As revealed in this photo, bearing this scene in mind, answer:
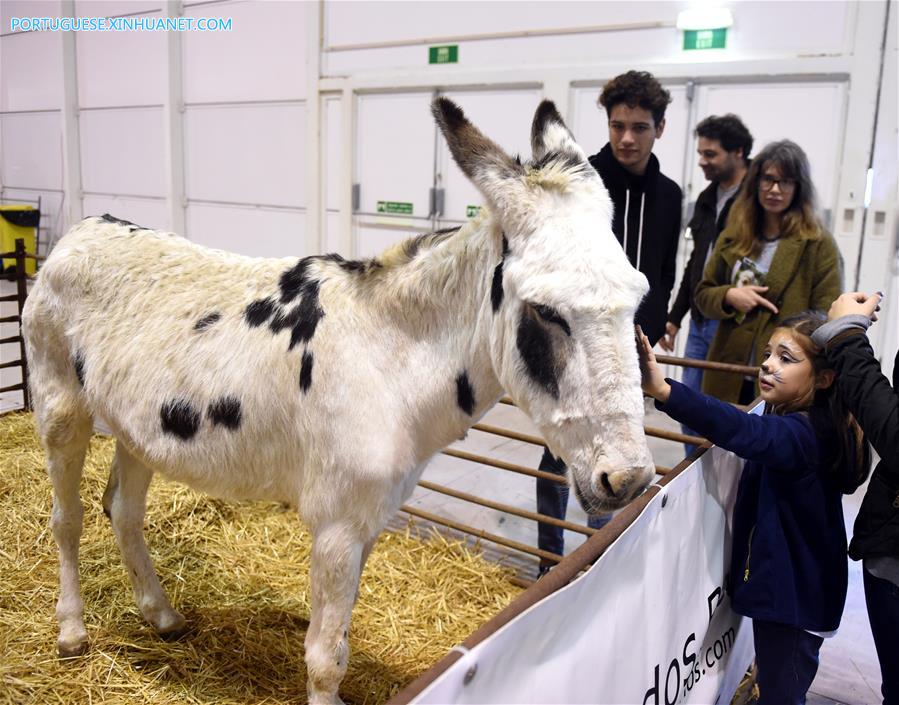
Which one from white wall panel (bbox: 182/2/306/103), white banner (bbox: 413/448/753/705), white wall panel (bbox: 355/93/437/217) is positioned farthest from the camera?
white wall panel (bbox: 182/2/306/103)

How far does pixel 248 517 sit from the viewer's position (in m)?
3.72

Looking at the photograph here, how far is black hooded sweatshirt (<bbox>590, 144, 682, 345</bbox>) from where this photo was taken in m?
2.87

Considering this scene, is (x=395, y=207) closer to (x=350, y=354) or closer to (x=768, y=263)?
(x=768, y=263)

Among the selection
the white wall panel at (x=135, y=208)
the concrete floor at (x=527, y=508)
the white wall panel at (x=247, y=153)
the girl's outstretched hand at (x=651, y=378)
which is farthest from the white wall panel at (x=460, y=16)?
the girl's outstretched hand at (x=651, y=378)

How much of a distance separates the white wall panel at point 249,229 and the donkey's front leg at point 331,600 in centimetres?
800

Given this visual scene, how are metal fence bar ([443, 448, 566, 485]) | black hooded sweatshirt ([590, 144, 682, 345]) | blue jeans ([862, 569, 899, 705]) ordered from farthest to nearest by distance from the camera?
metal fence bar ([443, 448, 566, 485])
black hooded sweatshirt ([590, 144, 682, 345])
blue jeans ([862, 569, 899, 705])

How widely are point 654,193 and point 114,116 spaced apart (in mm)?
11431

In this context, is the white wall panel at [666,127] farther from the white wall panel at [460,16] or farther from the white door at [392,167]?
the white door at [392,167]

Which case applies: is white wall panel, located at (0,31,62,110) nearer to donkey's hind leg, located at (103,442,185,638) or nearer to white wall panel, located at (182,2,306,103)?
white wall panel, located at (182,2,306,103)

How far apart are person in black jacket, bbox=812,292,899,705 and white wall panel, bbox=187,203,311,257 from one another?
8254 mm

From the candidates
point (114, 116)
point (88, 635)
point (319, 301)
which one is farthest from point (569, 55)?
point (114, 116)

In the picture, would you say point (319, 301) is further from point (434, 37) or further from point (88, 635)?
point (434, 37)

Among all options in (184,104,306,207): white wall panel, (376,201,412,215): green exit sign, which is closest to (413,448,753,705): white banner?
(376,201,412,215): green exit sign

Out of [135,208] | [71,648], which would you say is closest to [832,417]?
[71,648]
